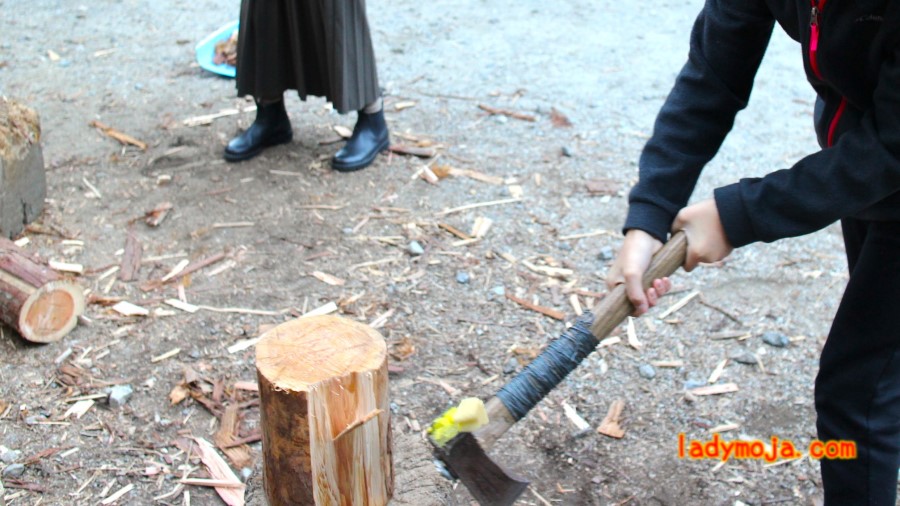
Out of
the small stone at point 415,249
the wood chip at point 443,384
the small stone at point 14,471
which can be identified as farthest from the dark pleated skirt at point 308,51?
the small stone at point 14,471

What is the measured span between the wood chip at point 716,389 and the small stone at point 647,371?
0.54 feet

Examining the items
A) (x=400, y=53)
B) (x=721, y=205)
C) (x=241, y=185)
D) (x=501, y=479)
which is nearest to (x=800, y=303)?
(x=721, y=205)

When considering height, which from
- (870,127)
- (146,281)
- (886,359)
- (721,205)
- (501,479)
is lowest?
(146,281)

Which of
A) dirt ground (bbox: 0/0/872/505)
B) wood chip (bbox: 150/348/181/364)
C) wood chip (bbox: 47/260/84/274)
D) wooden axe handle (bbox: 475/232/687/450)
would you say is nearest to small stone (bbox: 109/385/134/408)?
dirt ground (bbox: 0/0/872/505)

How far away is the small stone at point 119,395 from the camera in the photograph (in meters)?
3.19

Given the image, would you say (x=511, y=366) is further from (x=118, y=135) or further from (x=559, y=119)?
(x=118, y=135)

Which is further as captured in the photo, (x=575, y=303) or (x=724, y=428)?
(x=575, y=303)

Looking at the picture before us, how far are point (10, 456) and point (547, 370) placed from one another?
1.91m

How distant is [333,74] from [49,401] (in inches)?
88.0

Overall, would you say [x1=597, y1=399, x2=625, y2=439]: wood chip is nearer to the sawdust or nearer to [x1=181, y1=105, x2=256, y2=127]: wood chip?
the sawdust

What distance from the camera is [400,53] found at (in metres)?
6.68

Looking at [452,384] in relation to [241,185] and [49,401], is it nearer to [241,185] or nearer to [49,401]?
[49,401]

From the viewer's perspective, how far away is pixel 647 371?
11.5 ft

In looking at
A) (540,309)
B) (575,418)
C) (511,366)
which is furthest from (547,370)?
(540,309)
